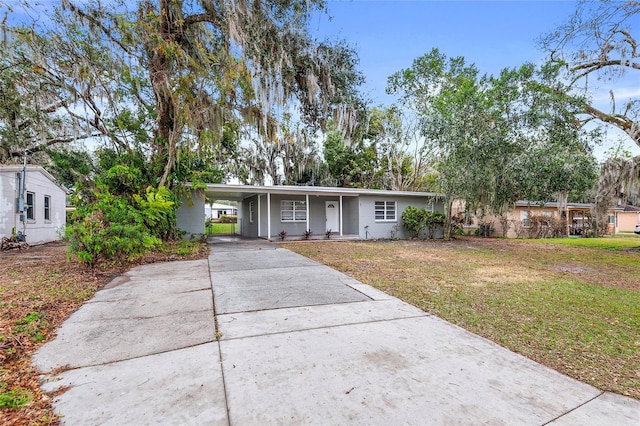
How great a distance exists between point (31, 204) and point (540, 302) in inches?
652

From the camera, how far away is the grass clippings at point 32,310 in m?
2.10

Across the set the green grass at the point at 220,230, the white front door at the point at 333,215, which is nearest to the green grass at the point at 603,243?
the white front door at the point at 333,215

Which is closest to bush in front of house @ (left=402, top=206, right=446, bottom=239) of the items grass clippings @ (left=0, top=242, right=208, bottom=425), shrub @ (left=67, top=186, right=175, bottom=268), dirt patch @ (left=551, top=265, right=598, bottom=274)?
dirt patch @ (left=551, top=265, right=598, bottom=274)

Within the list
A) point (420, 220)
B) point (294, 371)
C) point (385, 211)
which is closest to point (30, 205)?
point (294, 371)

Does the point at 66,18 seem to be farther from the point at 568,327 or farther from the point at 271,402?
the point at 568,327

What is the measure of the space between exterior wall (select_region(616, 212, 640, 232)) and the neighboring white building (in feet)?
136

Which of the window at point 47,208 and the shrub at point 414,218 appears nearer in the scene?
the window at point 47,208

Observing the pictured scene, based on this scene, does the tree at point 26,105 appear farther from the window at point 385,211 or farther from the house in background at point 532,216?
the house in background at point 532,216

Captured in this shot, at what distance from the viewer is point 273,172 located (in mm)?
24078

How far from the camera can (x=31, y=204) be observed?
40.6ft

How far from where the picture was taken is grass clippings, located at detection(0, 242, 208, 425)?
2098 mm

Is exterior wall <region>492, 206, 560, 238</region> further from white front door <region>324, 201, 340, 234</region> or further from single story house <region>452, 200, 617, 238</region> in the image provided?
white front door <region>324, 201, 340, 234</region>

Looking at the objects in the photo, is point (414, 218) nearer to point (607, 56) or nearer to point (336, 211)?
point (336, 211)

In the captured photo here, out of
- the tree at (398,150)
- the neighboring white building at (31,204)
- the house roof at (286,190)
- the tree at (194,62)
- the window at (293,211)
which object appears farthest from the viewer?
the tree at (398,150)
